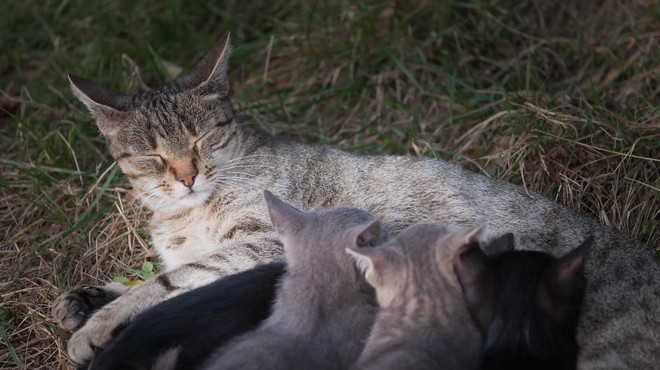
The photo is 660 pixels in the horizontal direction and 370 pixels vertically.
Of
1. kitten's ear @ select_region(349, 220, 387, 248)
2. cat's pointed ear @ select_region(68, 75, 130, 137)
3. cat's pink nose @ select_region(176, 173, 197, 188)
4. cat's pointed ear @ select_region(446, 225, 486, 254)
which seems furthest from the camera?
cat's pointed ear @ select_region(68, 75, 130, 137)

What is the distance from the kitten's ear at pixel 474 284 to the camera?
3586 millimetres

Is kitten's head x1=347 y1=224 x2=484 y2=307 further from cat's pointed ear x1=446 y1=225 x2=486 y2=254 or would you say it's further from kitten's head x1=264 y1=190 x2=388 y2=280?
kitten's head x1=264 y1=190 x2=388 y2=280

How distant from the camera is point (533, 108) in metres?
5.75

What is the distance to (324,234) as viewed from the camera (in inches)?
153

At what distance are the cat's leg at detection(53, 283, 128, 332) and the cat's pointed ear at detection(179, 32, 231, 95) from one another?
4.16 ft

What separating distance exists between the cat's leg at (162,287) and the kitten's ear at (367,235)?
87 centimetres

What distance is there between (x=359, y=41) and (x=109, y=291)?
10.2 feet

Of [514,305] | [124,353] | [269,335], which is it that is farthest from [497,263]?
[124,353]

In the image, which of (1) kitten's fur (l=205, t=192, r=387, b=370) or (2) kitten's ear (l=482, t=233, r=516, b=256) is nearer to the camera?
(1) kitten's fur (l=205, t=192, r=387, b=370)

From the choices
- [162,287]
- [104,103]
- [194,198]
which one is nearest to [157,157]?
[194,198]

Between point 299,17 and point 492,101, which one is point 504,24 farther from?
point 299,17

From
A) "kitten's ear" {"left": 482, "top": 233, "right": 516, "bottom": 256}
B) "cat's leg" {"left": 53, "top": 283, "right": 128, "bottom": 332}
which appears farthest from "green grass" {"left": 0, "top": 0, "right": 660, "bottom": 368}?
"kitten's ear" {"left": 482, "top": 233, "right": 516, "bottom": 256}

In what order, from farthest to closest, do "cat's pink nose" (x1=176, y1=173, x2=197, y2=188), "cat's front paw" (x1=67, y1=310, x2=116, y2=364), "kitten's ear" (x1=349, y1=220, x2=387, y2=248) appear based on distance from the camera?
"cat's pink nose" (x1=176, y1=173, x2=197, y2=188) < "cat's front paw" (x1=67, y1=310, x2=116, y2=364) < "kitten's ear" (x1=349, y1=220, x2=387, y2=248)

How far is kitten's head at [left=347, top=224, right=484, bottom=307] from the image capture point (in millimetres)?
3553
